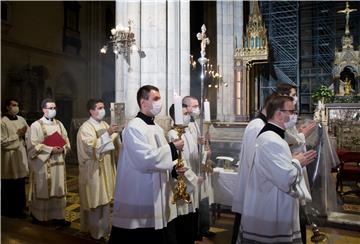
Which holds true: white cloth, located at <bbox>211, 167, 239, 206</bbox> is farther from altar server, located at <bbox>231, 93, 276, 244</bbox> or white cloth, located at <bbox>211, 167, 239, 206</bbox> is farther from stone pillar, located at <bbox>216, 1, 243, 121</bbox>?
stone pillar, located at <bbox>216, 1, 243, 121</bbox>

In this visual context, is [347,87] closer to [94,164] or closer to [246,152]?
[246,152]

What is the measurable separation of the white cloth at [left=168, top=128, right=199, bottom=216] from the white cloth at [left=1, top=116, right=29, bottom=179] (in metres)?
3.44

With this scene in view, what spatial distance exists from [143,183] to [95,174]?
1.77 metres

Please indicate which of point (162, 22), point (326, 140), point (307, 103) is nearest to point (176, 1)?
point (162, 22)

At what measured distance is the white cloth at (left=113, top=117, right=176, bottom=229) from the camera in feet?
9.89

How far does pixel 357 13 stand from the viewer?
632 inches

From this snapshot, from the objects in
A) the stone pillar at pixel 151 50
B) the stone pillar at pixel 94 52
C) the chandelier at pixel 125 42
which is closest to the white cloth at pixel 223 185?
the stone pillar at pixel 151 50

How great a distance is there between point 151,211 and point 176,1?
5.22 metres

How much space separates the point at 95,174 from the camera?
4.68m

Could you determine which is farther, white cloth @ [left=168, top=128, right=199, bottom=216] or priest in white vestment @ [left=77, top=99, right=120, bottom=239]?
priest in white vestment @ [left=77, top=99, right=120, bottom=239]

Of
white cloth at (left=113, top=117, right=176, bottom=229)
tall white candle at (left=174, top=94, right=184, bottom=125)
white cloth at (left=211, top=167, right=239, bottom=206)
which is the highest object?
tall white candle at (left=174, top=94, right=184, bottom=125)

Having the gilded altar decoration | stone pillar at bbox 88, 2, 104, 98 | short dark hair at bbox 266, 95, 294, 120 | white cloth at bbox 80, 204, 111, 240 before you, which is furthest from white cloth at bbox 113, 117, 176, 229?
stone pillar at bbox 88, 2, 104, 98

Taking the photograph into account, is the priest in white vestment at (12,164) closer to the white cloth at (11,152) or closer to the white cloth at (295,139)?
the white cloth at (11,152)

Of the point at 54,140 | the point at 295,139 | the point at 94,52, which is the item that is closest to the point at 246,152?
the point at 295,139
